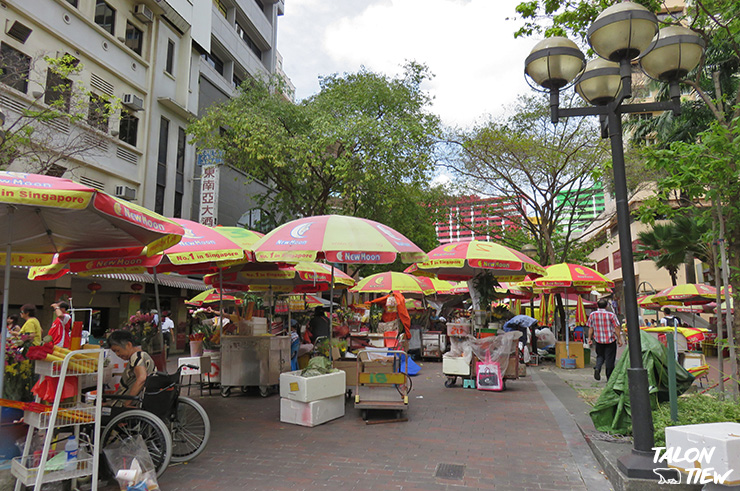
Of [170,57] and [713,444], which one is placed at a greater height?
[170,57]

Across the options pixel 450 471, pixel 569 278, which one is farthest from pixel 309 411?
pixel 569 278

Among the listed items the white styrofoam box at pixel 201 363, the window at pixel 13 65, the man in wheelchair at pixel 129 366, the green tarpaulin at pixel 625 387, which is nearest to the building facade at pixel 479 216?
the white styrofoam box at pixel 201 363

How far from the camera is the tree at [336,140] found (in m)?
18.8

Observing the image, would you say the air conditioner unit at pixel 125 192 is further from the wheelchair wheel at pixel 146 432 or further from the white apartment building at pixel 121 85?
the wheelchair wheel at pixel 146 432

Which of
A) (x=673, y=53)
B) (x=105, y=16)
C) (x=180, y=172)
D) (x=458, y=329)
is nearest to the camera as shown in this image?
(x=673, y=53)

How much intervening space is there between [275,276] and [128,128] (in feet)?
43.2

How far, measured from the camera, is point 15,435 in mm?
4504

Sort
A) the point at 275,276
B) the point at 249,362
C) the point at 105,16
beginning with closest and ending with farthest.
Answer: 1. the point at 249,362
2. the point at 275,276
3. the point at 105,16

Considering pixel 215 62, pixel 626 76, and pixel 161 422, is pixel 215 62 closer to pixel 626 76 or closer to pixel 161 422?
pixel 161 422

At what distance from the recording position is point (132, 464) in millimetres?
4410

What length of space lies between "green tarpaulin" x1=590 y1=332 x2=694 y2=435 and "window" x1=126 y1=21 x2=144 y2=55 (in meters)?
20.9

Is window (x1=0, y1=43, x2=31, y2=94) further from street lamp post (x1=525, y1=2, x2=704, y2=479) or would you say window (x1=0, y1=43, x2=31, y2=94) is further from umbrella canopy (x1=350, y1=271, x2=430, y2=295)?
street lamp post (x1=525, y1=2, x2=704, y2=479)

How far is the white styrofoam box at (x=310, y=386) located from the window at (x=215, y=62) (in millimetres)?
22109

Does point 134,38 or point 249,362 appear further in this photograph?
point 134,38
